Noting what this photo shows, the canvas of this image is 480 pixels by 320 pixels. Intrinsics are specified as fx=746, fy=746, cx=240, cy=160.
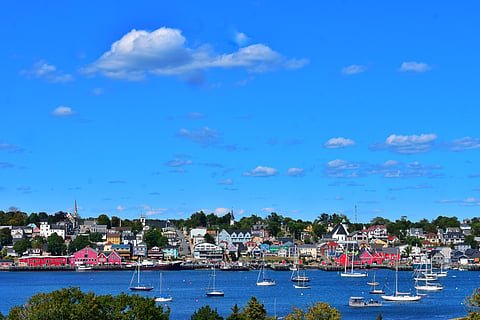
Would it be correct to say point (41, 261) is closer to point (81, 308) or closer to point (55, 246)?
point (55, 246)

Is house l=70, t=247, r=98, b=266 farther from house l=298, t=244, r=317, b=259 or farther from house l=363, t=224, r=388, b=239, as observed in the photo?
house l=363, t=224, r=388, b=239

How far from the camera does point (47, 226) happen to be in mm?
135375

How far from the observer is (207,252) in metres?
125

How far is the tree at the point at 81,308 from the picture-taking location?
1120 inches

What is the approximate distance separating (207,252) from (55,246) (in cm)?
2489

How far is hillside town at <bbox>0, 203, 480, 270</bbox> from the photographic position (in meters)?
117

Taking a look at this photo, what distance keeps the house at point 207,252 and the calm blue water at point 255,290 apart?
46.4 ft

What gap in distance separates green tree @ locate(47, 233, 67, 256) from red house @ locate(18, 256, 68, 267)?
Result: 19.1 feet

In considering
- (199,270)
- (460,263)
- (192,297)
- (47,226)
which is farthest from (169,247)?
(192,297)

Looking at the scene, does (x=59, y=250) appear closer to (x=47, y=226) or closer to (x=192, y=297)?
(x=47, y=226)

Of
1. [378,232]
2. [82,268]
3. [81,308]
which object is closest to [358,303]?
[81,308]

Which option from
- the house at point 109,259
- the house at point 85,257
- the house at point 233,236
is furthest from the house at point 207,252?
the house at point 85,257

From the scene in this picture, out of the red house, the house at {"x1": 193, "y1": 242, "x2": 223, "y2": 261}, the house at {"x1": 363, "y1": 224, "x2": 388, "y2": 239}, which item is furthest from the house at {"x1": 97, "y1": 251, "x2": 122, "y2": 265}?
the house at {"x1": 363, "y1": 224, "x2": 388, "y2": 239}

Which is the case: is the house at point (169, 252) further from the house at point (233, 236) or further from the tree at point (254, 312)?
the tree at point (254, 312)
